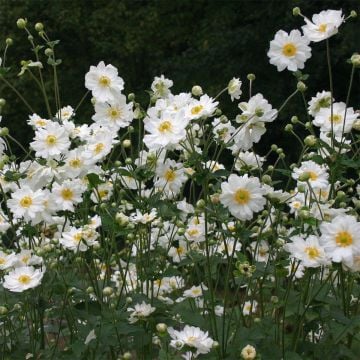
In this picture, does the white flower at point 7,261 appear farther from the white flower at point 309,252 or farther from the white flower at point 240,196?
the white flower at point 309,252

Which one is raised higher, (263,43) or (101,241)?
(263,43)

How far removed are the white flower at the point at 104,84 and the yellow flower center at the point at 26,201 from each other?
1.46 ft

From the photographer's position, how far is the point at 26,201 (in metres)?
2.31

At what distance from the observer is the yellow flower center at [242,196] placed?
208cm

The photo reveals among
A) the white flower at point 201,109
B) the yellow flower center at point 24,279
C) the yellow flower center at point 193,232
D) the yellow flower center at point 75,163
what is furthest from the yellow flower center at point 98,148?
the yellow flower center at point 193,232

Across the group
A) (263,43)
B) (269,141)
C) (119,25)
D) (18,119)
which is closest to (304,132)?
(269,141)

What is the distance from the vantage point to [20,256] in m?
2.56

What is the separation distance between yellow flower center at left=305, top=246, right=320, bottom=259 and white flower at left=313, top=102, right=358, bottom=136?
0.47 meters

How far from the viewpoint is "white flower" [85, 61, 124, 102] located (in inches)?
100

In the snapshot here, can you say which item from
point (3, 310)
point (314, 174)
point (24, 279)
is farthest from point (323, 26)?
point (3, 310)

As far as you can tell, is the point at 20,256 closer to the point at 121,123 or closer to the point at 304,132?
the point at 121,123

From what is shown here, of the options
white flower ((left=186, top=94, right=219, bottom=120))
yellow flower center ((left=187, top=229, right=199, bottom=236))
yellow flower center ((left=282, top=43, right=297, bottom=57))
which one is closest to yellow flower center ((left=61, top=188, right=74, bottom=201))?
white flower ((left=186, top=94, right=219, bottom=120))

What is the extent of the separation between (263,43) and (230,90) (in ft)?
22.3

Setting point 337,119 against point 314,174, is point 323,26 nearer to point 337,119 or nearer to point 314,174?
point 337,119
